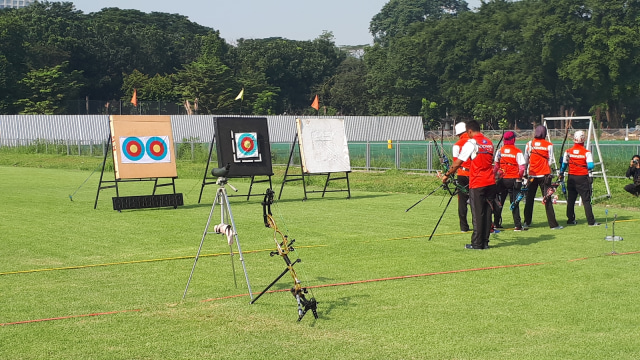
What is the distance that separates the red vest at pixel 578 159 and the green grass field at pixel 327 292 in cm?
112

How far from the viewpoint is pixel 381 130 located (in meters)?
64.6

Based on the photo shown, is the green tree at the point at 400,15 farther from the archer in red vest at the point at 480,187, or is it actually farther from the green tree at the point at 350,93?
the archer in red vest at the point at 480,187

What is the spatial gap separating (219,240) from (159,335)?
6.00 m

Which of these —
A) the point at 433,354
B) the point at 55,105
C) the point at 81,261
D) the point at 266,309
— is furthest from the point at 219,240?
the point at 55,105

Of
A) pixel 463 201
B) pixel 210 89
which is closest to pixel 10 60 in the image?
pixel 210 89

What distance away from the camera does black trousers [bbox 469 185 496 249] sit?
37.8ft

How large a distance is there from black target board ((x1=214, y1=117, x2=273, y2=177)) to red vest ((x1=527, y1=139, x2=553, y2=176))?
7362 mm

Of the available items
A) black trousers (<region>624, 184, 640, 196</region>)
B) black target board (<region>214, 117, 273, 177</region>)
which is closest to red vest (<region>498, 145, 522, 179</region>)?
black trousers (<region>624, 184, 640, 196</region>)

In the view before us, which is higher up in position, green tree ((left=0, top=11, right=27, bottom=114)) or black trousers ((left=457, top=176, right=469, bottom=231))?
green tree ((left=0, top=11, right=27, bottom=114))

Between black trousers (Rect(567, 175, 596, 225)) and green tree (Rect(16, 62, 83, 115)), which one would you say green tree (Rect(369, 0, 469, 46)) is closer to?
green tree (Rect(16, 62, 83, 115))

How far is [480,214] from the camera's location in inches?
454

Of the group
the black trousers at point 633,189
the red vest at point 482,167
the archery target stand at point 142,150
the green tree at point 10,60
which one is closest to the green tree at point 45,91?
the green tree at point 10,60

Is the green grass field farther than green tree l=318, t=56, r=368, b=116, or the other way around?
green tree l=318, t=56, r=368, b=116

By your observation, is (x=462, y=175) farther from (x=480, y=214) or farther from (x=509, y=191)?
(x=480, y=214)
